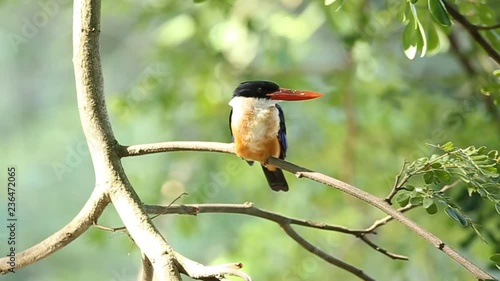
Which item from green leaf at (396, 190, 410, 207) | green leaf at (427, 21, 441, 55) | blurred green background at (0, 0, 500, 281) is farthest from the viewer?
blurred green background at (0, 0, 500, 281)

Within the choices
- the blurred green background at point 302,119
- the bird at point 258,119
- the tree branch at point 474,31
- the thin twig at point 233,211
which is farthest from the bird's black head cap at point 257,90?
the blurred green background at point 302,119

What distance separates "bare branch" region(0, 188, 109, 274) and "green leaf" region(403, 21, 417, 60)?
0.39m

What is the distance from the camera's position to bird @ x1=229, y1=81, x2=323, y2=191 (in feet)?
2.93

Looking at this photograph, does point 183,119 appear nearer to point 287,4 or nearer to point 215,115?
point 215,115

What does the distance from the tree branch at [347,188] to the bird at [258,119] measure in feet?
0.12

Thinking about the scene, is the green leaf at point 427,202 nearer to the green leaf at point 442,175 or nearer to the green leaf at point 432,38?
the green leaf at point 442,175

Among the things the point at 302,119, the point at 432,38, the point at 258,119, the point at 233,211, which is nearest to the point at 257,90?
the point at 258,119

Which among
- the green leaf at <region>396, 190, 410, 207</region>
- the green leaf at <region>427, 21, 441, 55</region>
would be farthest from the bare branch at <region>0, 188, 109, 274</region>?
the green leaf at <region>427, 21, 441, 55</region>

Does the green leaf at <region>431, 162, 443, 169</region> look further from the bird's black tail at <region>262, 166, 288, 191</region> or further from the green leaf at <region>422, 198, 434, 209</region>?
the bird's black tail at <region>262, 166, 288, 191</region>

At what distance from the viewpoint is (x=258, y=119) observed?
908 mm

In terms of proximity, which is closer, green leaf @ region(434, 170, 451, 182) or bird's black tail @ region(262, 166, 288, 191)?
green leaf @ region(434, 170, 451, 182)

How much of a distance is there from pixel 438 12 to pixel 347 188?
222 mm

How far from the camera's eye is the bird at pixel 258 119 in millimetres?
893

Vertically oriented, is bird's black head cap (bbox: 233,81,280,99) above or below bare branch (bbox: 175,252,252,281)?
above
